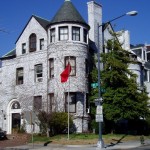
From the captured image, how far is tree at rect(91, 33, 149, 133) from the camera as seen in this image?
115 ft

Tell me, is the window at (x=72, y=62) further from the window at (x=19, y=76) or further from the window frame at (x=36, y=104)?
the window at (x=19, y=76)

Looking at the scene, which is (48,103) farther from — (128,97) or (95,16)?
(95,16)

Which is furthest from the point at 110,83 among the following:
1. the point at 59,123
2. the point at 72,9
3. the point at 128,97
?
the point at 72,9

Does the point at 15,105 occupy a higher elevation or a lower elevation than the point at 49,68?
lower

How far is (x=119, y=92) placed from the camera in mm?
35562

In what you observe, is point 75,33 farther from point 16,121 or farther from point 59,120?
point 16,121

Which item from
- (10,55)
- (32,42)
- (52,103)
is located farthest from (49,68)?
(10,55)

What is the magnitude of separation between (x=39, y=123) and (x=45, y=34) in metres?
9.91

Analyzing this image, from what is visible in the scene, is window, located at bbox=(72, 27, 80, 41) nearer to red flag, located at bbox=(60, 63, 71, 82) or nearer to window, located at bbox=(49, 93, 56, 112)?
red flag, located at bbox=(60, 63, 71, 82)

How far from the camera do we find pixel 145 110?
35938 mm

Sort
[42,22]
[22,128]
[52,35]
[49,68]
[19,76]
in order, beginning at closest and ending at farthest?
[52,35] < [49,68] < [22,128] < [42,22] < [19,76]

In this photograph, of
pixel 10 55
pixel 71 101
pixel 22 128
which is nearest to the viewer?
pixel 71 101

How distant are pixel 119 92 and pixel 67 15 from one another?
383 inches

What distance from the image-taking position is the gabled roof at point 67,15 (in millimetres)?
37781
